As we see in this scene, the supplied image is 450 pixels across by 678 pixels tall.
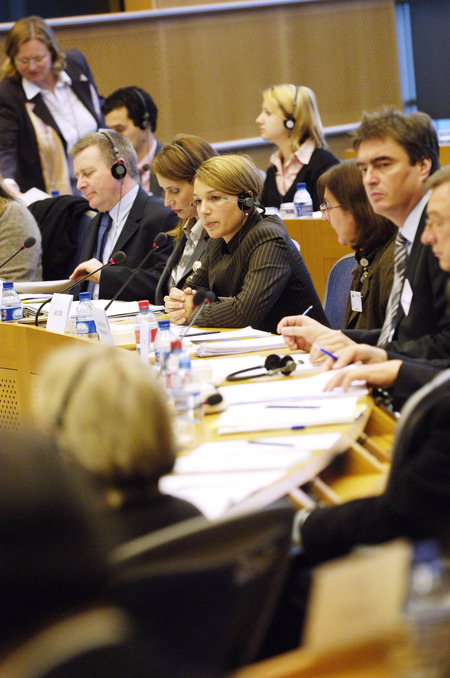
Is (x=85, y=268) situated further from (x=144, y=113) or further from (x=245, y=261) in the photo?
(x=144, y=113)

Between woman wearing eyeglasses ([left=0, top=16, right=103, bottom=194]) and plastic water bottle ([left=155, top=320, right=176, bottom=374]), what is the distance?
3.20m

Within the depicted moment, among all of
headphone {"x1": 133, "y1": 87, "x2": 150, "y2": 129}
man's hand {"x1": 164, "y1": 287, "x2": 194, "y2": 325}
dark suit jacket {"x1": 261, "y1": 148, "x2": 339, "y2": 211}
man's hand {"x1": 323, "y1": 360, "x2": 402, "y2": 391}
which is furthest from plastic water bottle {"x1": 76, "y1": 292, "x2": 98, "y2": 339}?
headphone {"x1": 133, "y1": 87, "x2": 150, "y2": 129}

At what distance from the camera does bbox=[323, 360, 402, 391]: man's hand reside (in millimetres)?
→ 1890

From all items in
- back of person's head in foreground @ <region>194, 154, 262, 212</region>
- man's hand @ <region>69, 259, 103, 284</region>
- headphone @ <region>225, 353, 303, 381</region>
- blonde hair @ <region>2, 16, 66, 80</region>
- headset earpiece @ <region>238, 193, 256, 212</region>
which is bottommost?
headphone @ <region>225, 353, 303, 381</region>

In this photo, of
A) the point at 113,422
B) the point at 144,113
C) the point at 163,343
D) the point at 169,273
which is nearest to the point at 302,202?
the point at 144,113

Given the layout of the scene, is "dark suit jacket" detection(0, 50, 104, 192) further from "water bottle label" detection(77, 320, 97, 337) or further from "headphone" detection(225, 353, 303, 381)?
"headphone" detection(225, 353, 303, 381)

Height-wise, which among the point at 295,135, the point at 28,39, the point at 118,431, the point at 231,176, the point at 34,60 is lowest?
the point at 118,431

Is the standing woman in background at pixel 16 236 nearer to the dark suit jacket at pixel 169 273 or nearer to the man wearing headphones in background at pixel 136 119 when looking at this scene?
the dark suit jacket at pixel 169 273

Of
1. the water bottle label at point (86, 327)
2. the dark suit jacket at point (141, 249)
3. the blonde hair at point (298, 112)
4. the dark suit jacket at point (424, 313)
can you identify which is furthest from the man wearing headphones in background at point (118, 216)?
the dark suit jacket at point (424, 313)

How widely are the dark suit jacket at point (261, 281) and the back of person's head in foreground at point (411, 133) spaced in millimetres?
783

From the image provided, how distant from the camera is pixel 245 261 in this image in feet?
10.2

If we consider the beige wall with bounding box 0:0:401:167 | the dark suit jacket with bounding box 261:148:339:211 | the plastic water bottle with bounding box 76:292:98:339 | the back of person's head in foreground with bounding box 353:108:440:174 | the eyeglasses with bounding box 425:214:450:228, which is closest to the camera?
the eyeglasses with bounding box 425:214:450:228

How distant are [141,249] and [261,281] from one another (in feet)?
3.56

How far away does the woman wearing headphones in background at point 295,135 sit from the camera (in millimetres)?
5230
